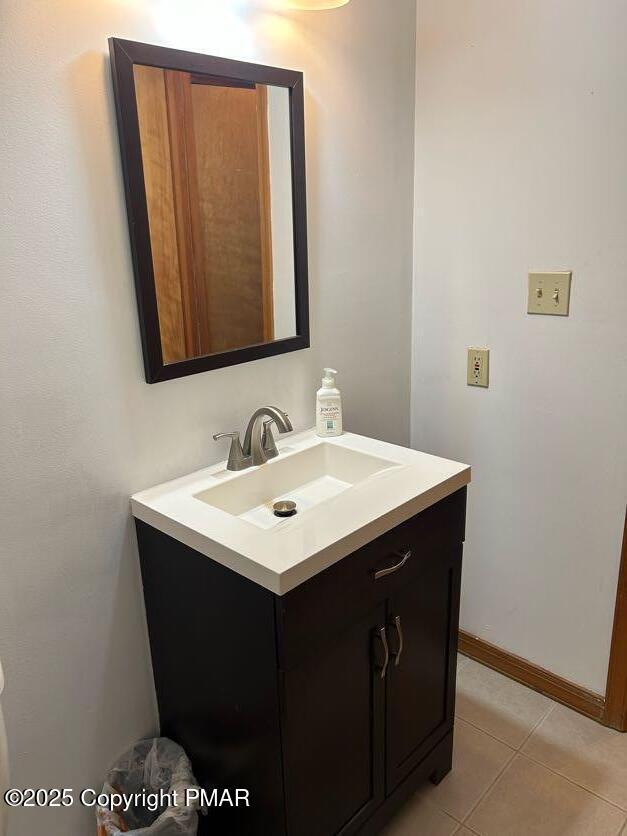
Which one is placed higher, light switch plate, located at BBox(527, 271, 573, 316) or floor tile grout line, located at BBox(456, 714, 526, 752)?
light switch plate, located at BBox(527, 271, 573, 316)

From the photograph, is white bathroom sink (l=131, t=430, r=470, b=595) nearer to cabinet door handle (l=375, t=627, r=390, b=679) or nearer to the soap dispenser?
the soap dispenser

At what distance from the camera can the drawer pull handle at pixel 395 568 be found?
127 cm

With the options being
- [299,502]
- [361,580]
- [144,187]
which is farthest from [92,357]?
[361,580]

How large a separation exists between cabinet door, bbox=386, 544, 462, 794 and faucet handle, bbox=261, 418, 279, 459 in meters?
0.44

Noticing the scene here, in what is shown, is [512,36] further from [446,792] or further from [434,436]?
[446,792]

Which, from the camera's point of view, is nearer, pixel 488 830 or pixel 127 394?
pixel 127 394

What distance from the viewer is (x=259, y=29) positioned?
54.8 inches

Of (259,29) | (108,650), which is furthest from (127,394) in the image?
(259,29)

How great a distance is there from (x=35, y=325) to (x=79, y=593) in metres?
0.57

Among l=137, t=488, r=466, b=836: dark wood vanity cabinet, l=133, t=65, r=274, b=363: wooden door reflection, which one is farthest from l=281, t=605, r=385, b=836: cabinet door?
l=133, t=65, r=274, b=363: wooden door reflection

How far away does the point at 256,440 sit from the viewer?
149cm

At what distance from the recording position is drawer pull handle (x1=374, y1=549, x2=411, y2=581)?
127 cm

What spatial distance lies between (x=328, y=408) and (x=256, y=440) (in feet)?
0.81

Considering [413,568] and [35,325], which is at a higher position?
[35,325]
